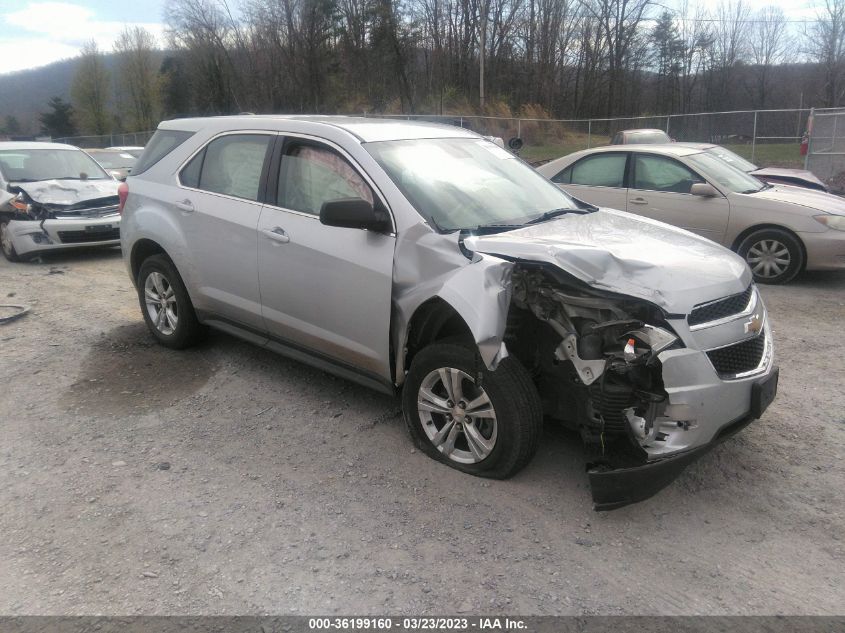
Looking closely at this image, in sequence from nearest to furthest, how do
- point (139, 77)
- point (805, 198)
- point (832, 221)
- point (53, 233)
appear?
point (832, 221) → point (805, 198) → point (53, 233) → point (139, 77)

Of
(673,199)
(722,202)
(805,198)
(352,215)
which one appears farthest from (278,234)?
(805,198)

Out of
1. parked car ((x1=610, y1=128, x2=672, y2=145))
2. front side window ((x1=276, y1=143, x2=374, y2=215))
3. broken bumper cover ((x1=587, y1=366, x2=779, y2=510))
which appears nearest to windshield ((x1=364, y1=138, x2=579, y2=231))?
front side window ((x1=276, y1=143, x2=374, y2=215))

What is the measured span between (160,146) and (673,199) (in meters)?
5.76

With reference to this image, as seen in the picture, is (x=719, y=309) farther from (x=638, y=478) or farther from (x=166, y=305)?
(x=166, y=305)

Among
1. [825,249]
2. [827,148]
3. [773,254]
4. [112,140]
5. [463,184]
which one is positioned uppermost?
[112,140]

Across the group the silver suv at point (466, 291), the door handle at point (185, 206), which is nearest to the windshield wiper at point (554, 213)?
the silver suv at point (466, 291)

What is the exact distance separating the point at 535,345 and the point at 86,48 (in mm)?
75516

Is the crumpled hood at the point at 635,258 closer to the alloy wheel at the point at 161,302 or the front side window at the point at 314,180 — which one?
the front side window at the point at 314,180

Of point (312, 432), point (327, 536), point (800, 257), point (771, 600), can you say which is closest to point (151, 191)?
point (312, 432)

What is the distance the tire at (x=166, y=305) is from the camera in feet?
17.0

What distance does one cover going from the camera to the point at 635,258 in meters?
3.17

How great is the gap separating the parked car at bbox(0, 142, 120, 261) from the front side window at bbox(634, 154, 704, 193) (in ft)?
24.5

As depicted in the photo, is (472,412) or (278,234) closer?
(472,412)

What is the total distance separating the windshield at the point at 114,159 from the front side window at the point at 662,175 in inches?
538
